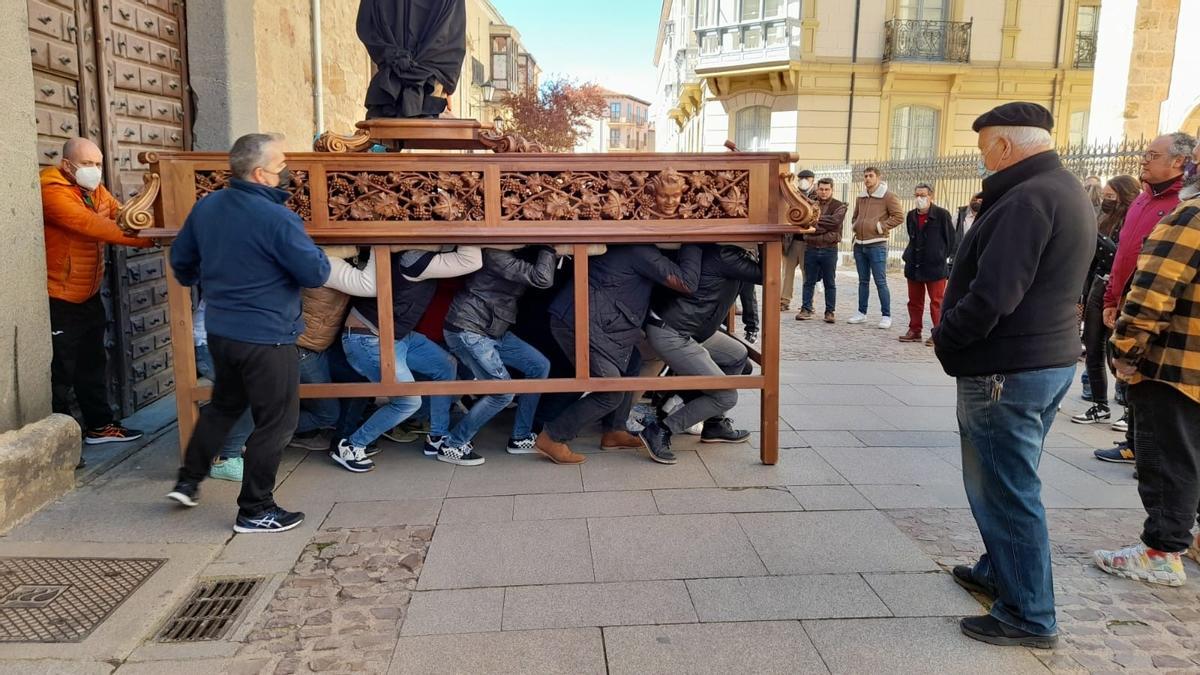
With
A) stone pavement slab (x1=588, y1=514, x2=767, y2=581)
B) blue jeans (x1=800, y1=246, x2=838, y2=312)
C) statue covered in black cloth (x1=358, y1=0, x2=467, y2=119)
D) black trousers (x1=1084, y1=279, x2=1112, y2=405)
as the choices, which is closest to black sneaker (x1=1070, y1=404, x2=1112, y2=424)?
black trousers (x1=1084, y1=279, x2=1112, y2=405)

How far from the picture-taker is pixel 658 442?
5.03 meters

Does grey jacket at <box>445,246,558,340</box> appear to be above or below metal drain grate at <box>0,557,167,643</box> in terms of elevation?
above

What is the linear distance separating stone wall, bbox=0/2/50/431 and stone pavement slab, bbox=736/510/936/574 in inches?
141

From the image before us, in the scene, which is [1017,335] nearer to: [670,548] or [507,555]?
[670,548]

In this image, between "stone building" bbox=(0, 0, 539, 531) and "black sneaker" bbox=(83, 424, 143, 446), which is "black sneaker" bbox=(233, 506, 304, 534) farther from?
"black sneaker" bbox=(83, 424, 143, 446)

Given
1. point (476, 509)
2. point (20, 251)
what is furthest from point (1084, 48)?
point (20, 251)

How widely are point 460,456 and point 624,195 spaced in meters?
1.81

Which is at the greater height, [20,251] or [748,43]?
[748,43]

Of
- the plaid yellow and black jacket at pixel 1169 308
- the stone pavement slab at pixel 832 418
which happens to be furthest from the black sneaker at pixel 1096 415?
the plaid yellow and black jacket at pixel 1169 308

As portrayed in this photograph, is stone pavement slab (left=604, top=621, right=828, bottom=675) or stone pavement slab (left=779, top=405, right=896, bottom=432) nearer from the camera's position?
stone pavement slab (left=604, top=621, right=828, bottom=675)

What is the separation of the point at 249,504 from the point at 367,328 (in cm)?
127

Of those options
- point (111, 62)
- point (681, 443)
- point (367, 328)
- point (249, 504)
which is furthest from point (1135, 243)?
point (111, 62)

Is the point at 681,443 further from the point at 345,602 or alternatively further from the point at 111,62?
the point at 111,62

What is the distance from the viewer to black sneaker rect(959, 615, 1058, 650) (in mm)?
2934
